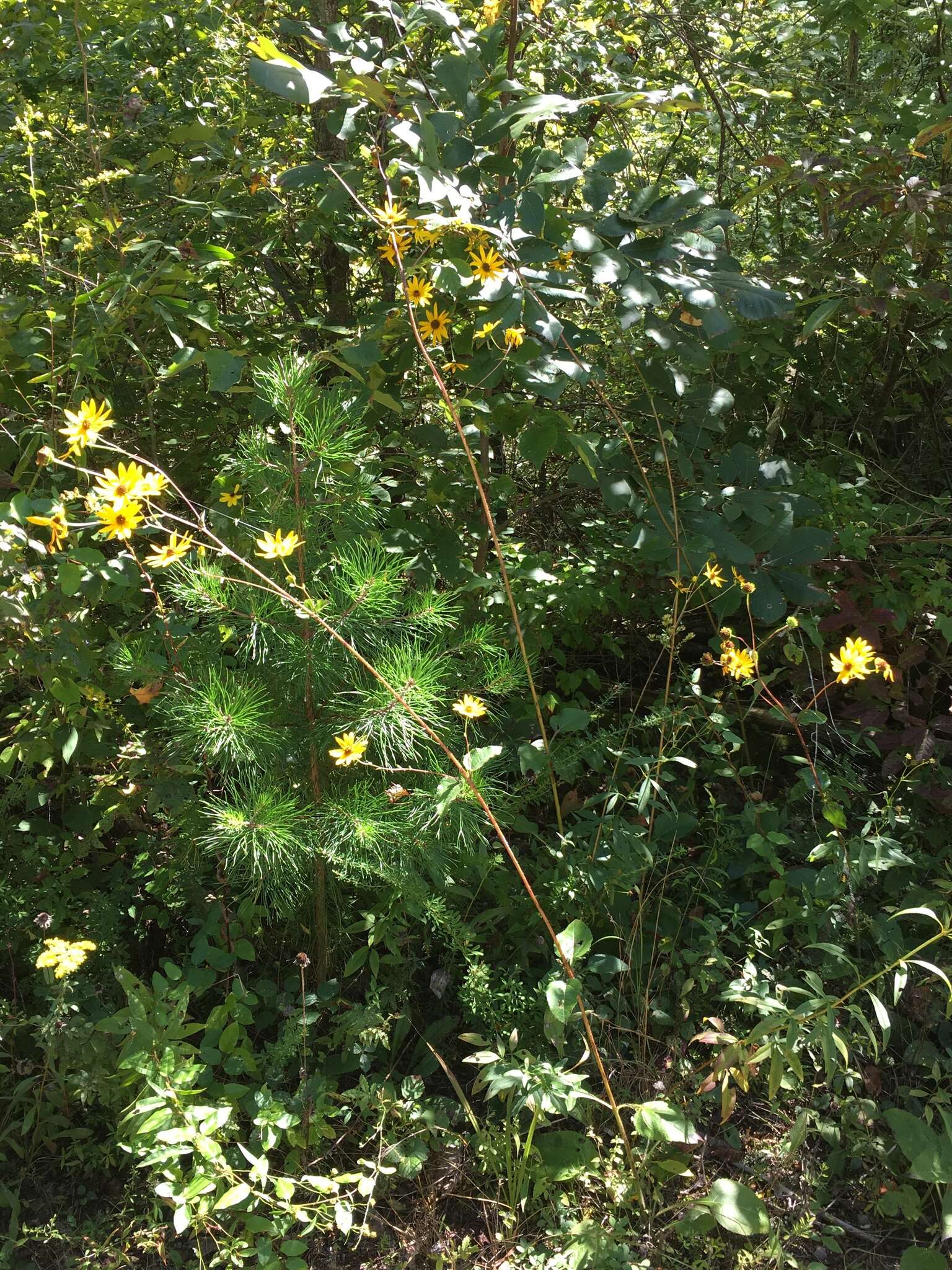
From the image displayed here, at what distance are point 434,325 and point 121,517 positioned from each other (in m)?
0.84

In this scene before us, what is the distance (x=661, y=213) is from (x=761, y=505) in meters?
0.57

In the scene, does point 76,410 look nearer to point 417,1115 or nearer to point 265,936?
point 265,936

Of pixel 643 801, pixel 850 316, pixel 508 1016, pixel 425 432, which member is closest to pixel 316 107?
pixel 425 432

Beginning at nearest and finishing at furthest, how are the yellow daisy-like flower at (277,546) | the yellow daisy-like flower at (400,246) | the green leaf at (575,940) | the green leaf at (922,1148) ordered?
the yellow daisy-like flower at (277,546), the green leaf at (922,1148), the green leaf at (575,940), the yellow daisy-like flower at (400,246)

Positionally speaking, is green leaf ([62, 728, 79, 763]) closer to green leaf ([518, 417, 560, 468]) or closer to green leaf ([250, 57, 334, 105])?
green leaf ([518, 417, 560, 468])

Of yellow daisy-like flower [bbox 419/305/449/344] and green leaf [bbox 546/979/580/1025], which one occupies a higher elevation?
yellow daisy-like flower [bbox 419/305/449/344]

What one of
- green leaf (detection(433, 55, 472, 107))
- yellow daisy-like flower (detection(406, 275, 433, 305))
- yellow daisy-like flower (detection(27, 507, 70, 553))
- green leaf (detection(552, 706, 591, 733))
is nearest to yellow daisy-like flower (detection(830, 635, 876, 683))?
green leaf (detection(552, 706, 591, 733))

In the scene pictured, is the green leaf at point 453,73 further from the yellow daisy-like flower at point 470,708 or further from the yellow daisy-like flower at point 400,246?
the yellow daisy-like flower at point 470,708

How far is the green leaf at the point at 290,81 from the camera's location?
118 centimetres

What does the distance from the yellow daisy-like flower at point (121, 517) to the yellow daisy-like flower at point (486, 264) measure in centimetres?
63

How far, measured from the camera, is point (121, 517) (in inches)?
48.6

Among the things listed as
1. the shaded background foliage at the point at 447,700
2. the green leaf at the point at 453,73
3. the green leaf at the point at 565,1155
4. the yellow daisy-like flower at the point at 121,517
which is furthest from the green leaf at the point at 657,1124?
the green leaf at the point at 453,73

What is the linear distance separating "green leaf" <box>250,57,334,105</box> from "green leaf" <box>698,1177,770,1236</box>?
5.50 ft

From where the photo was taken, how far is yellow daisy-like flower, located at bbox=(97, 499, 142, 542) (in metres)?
1.21
